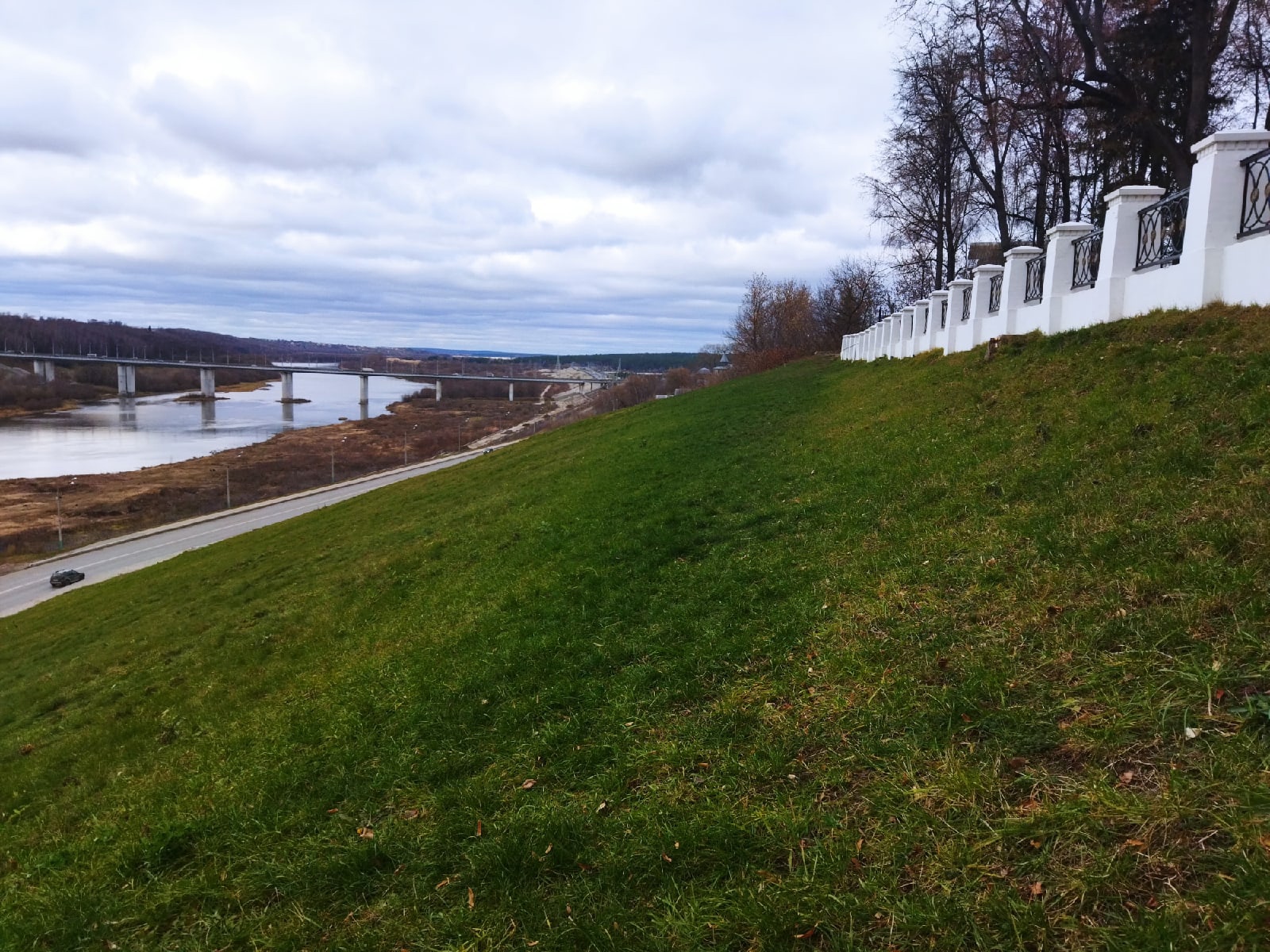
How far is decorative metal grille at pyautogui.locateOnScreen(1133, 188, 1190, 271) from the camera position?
8.50 m

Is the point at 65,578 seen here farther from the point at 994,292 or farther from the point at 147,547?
the point at 994,292

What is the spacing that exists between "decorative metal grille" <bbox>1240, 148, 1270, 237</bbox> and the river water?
66183mm

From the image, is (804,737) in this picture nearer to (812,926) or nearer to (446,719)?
(812,926)

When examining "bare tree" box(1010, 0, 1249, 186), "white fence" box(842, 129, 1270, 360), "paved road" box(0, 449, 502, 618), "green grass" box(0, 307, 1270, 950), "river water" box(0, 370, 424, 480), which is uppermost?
"bare tree" box(1010, 0, 1249, 186)

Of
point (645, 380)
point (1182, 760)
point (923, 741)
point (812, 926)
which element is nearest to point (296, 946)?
point (812, 926)

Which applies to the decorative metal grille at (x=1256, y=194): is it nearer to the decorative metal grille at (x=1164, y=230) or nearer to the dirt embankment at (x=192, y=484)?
the decorative metal grille at (x=1164, y=230)

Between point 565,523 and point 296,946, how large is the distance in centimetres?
673

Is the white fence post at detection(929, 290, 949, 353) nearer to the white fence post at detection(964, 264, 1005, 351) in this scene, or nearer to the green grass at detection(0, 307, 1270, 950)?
the white fence post at detection(964, 264, 1005, 351)

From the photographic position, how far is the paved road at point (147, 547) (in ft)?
91.4

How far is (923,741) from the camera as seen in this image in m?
3.24

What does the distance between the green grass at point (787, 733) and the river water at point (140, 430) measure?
203 ft

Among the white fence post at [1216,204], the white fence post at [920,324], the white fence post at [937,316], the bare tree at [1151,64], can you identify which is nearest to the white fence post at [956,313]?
the white fence post at [937,316]

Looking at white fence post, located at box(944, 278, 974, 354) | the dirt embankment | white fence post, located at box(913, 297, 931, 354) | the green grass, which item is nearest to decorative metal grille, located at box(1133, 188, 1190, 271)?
the green grass

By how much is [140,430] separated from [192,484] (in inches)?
1711
